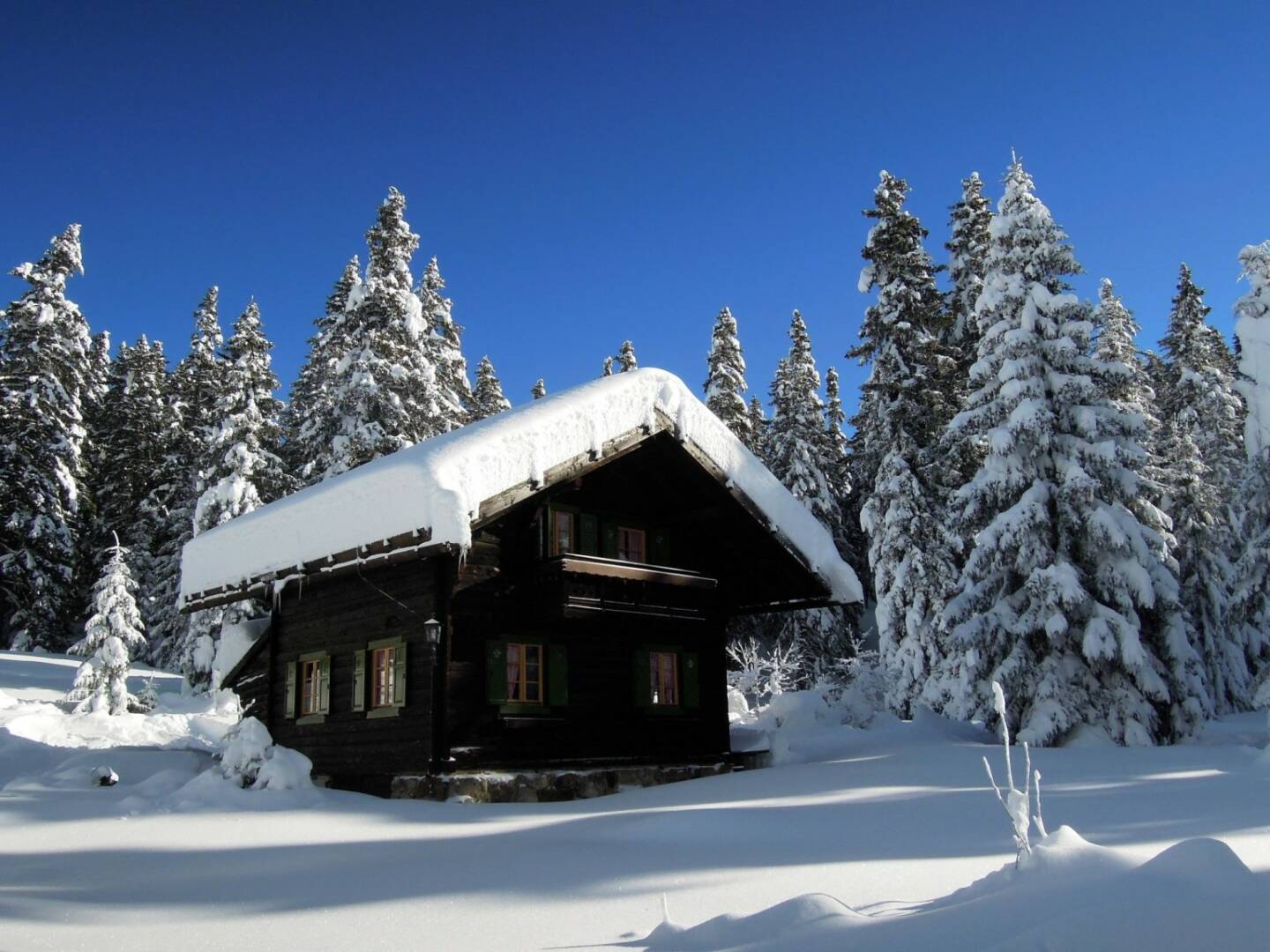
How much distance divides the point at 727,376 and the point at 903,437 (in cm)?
1556

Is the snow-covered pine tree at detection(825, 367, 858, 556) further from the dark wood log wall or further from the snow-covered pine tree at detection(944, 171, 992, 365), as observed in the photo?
the dark wood log wall

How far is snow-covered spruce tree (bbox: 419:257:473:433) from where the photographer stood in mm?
36553

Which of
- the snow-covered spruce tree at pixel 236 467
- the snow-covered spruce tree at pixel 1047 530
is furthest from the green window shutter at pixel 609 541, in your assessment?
the snow-covered spruce tree at pixel 236 467

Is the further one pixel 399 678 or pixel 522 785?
pixel 399 678

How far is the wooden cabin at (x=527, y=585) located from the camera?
16203 mm

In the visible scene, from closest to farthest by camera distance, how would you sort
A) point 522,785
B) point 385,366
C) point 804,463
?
point 522,785
point 385,366
point 804,463

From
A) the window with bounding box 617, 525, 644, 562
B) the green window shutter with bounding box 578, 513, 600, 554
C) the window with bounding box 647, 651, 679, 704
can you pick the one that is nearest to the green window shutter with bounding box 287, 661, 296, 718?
the green window shutter with bounding box 578, 513, 600, 554

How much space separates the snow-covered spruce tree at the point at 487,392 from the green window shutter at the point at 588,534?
116 ft

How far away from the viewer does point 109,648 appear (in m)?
28.0

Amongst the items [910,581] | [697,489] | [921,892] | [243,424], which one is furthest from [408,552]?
[243,424]

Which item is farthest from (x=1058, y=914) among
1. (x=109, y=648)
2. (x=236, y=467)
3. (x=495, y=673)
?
(x=236, y=467)

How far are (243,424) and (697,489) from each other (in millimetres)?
20761

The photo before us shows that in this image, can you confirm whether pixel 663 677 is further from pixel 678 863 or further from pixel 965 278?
pixel 965 278

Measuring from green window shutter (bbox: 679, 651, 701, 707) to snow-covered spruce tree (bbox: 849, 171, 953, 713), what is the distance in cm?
1043
